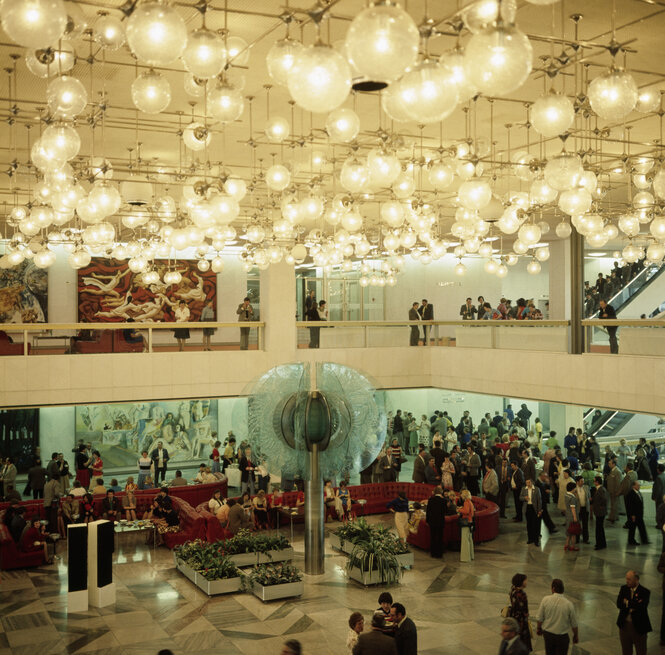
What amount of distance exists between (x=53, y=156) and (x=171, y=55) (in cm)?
154

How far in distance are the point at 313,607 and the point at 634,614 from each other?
4214 mm

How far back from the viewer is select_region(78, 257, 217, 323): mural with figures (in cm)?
2444

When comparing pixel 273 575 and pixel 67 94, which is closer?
pixel 67 94

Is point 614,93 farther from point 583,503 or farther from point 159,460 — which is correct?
point 159,460

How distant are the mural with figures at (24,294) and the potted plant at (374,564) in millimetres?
15166

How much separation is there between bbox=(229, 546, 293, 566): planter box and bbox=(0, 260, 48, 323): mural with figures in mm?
13921

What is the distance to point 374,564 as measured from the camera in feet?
38.3

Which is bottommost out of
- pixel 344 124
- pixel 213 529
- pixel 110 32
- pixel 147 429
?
pixel 213 529

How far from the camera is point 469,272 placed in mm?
29438

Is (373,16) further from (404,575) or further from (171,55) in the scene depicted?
(404,575)

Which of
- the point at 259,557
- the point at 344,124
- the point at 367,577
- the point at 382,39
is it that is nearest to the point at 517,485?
the point at 367,577

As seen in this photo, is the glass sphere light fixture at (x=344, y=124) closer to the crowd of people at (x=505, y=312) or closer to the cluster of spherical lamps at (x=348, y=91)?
the cluster of spherical lamps at (x=348, y=91)

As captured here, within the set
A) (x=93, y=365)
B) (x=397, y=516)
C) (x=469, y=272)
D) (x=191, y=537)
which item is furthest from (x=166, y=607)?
(x=469, y=272)

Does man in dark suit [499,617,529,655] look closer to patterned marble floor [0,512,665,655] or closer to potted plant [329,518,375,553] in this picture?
patterned marble floor [0,512,665,655]
